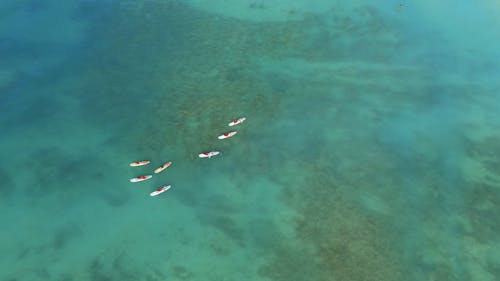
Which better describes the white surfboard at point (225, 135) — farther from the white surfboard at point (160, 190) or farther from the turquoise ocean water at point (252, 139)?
the white surfboard at point (160, 190)

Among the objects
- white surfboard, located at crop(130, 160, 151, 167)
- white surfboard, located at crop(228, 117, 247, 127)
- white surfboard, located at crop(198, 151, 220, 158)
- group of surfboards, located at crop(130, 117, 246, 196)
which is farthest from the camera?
white surfboard, located at crop(228, 117, 247, 127)

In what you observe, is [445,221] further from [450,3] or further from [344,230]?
[450,3]

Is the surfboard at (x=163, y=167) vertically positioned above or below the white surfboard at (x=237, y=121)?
below

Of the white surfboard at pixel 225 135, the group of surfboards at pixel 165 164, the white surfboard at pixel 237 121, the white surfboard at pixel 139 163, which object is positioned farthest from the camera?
the white surfboard at pixel 237 121

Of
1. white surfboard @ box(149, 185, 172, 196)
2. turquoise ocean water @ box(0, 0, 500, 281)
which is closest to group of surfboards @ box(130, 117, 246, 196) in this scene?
white surfboard @ box(149, 185, 172, 196)

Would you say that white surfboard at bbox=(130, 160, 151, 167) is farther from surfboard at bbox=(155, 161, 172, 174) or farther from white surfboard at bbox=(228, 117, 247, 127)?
white surfboard at bbox=(228, 117, 247, 127)

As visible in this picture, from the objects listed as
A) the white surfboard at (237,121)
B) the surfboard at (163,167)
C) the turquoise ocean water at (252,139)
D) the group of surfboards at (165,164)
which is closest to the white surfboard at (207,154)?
the group of surfboards at (165,164)

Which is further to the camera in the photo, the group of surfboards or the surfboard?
the surfboard

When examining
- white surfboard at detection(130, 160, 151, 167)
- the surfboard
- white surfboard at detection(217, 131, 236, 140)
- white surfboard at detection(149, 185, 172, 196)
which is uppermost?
white surfboard at detection(217, 131, 236, 140)

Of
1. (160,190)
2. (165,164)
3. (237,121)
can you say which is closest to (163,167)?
(165,164)
